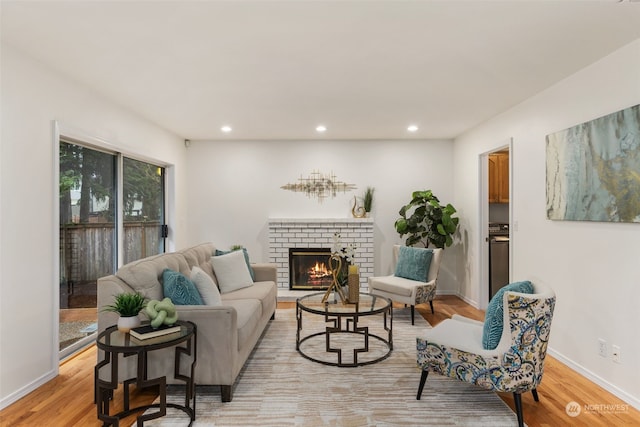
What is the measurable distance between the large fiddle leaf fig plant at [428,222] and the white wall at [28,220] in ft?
13.5

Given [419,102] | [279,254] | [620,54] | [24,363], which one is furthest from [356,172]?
[24,363]

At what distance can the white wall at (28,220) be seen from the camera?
99.0 inches

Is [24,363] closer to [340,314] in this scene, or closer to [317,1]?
[340,314]

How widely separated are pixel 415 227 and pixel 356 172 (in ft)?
4.25

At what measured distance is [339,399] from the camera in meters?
2.59

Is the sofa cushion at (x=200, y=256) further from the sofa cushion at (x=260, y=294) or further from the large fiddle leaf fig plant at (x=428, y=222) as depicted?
the large fiddle leaf fig plant at (x=428, y=222)

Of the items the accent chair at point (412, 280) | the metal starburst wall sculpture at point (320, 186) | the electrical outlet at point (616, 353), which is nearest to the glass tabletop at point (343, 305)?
the accent chair at point (412, 280)

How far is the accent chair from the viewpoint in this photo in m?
4.37

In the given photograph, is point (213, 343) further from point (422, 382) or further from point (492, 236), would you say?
point (492, 236)

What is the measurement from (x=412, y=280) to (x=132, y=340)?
3.34 metres

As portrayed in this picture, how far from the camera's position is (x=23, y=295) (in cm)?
265

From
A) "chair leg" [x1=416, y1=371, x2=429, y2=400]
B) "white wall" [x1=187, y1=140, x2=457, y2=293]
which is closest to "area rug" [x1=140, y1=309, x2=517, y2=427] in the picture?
"chair leg" [x1=416, y1=371, x2=429, y2=400]

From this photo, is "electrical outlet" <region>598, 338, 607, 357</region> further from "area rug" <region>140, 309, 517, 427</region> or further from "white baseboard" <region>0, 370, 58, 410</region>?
"white baseboard" <region>0, 370, 58, 410</region>

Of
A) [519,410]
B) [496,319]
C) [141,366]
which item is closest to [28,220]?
[141,366]
